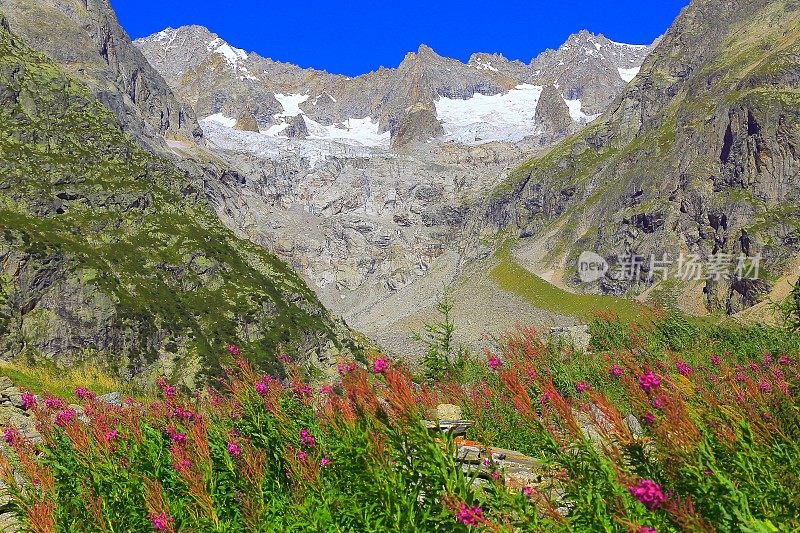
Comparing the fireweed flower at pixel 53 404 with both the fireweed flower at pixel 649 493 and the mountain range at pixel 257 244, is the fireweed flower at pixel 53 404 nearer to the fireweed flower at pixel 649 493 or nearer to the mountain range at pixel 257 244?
the fireweed flower at pixel 649 493

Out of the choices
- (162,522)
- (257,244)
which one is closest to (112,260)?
(257,244)

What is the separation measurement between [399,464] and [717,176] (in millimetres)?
152232

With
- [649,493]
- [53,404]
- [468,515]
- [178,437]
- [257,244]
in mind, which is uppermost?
[257,244]

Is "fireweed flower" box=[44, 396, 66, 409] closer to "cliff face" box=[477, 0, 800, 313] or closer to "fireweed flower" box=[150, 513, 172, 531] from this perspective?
"fireweed flower" box=[150, 513, 172, 531]

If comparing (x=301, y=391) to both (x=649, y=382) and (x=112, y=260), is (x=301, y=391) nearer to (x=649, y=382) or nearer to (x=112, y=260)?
(x=649, y=382)

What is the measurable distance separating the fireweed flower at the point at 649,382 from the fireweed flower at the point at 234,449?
4397 mm

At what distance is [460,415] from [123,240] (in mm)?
62340

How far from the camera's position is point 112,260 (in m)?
58.4

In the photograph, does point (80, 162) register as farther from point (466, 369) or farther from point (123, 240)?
point (466, 369)

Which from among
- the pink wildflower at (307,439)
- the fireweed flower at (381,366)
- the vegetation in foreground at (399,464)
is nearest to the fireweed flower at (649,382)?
the vegetation in foreground at (399,464)

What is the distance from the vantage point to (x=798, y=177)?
118375mm

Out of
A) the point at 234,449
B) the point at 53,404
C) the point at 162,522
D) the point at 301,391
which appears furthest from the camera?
the point at 53,404

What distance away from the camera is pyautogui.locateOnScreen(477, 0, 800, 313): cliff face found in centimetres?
11769

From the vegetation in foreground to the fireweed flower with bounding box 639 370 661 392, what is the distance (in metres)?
0.01
